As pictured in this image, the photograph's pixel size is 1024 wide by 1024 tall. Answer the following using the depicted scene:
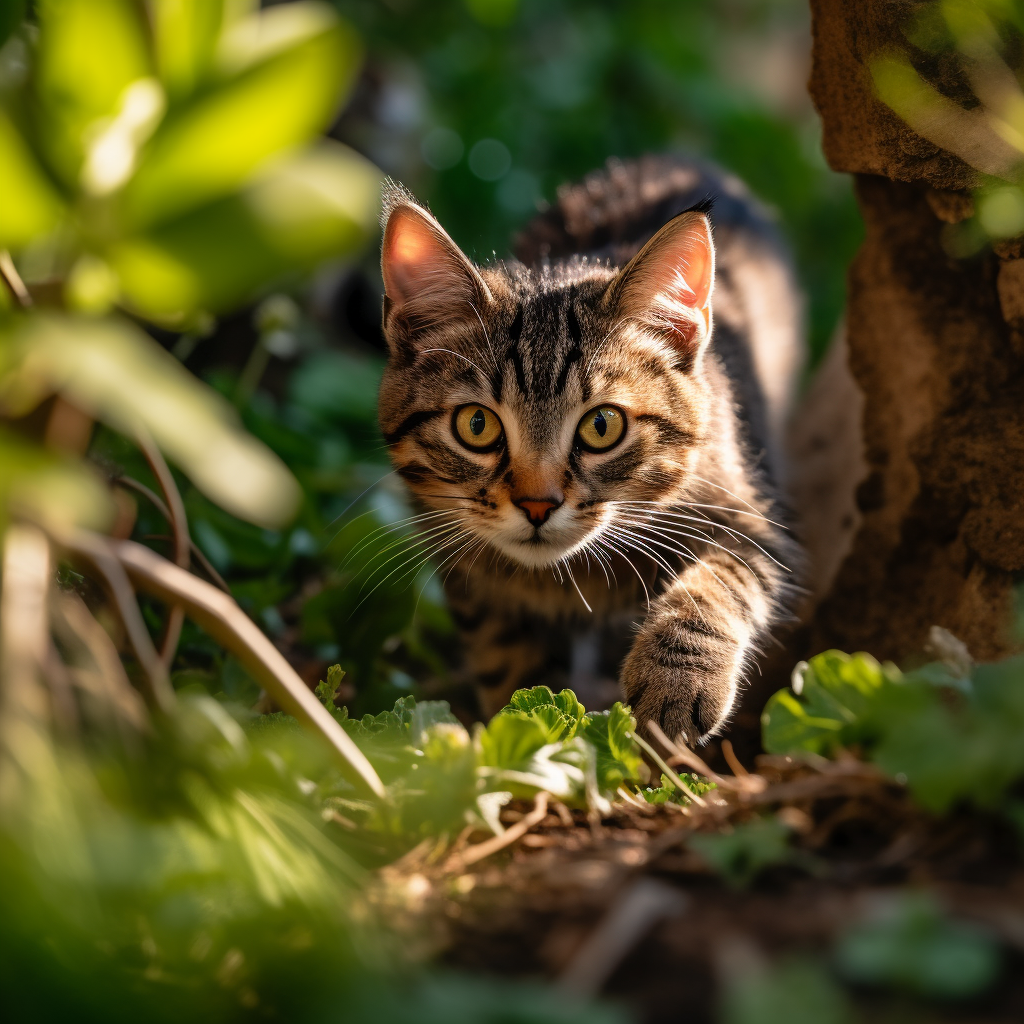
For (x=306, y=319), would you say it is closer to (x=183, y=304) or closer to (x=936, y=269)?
(x=936, y=269)

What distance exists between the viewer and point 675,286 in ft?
5.64

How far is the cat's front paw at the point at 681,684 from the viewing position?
141cm

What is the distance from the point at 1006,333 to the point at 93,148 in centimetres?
160

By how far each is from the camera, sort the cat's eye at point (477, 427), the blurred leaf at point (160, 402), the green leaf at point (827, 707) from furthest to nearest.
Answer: the cat's eye at point (477, 427), the green leaf at point (827, 707), the blurred leaf at point (160, 402)

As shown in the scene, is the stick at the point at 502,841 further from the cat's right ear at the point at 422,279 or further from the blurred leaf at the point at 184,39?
the cat's right ear at the point at 422,279

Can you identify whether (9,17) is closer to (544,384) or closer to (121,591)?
(121,591)

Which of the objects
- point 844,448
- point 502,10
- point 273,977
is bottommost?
point 273,977

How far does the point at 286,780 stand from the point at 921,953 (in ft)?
1.80

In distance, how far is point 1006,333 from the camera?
1.71 meters

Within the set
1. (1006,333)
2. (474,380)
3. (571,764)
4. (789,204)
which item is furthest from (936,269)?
(789,204)

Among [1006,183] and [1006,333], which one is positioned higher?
[1006,183]

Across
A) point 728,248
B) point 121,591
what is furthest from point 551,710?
point 728,248

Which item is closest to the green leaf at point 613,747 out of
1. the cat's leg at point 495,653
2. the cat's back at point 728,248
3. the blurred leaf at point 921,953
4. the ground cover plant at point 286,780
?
the ground cover plant at point 286,780

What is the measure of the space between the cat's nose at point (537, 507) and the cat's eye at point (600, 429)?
14 cm
